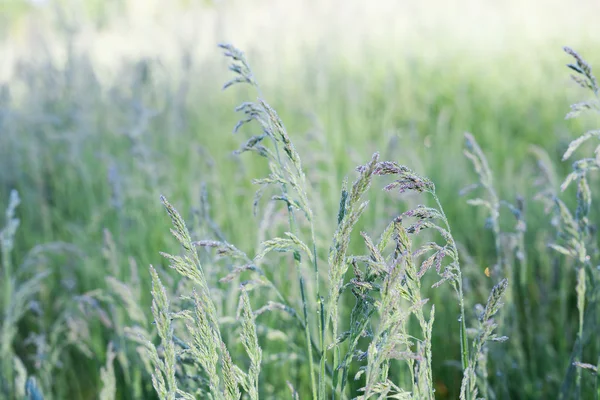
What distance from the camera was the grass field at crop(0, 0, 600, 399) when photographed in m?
1.49

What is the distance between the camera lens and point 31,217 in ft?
9.92

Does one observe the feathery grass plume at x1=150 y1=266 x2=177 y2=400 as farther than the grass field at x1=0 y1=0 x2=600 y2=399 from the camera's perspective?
No

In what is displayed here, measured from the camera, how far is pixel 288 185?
1175 millimetres

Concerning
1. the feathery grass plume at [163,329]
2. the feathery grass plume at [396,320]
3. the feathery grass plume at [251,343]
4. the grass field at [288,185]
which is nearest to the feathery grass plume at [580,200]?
the grass field at [288,185]

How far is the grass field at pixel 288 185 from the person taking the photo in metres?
1.49

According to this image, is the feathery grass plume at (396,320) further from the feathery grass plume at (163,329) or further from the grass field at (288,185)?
the feathery grass plume at (163,329)

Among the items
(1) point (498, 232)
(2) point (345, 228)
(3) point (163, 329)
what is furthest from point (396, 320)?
(1) point (498, 232)

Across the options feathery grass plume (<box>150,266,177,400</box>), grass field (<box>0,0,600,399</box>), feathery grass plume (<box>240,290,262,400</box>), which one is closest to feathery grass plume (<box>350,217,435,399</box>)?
grass field (<box>0,0,600,399</box>)

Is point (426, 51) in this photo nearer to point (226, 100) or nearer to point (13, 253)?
point (226, 100)

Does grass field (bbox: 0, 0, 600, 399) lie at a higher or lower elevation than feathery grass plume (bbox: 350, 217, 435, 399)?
higher

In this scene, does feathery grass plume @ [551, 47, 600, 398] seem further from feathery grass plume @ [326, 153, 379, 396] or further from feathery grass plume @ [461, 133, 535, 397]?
feathery grass plume @ [326, 153, 379, 396]

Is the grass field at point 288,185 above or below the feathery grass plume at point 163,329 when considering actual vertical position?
above

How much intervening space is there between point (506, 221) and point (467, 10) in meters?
5.50

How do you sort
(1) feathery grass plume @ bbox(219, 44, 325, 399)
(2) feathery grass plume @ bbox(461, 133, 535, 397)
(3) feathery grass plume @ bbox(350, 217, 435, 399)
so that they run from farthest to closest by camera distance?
(2) feathery grass plume @ bbox(461, 133, 535, 397) → (1) feathery grass plume @ bbox(219, 44, 325, 399) → (3) feathery grass plume @ bbox(350, 217, 435, 399)
